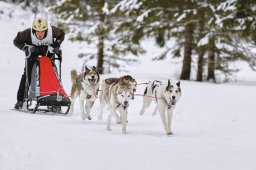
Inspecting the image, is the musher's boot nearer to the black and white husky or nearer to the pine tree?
the black and white husky

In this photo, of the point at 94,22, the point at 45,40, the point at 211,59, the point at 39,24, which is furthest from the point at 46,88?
the point at 94,22

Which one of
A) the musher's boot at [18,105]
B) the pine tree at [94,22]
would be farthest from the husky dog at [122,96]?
the pine tree at [94,22]

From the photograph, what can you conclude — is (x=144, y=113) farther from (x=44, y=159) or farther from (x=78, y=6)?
(x=78, y=6)

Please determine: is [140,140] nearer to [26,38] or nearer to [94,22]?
[26,38]

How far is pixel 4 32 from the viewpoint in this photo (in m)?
30.4

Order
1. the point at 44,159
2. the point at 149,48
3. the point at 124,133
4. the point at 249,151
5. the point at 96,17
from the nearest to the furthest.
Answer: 1. the point at 44,159
2. the point at 249,151
3. the point at 124,133
4. the point at 96,17
5. the point at 149,48

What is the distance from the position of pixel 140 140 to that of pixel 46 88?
2.86 metres

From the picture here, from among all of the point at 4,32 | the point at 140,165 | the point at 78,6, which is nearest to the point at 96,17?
the point at 78,6

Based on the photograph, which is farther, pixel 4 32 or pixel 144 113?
pixel 4 32

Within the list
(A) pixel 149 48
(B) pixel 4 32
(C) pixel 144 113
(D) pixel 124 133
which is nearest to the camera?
(D) pixel 124 133

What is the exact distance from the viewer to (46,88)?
839cm

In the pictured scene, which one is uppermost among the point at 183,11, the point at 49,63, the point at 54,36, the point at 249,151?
the point at 183,11

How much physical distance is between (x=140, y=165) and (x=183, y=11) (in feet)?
34.3

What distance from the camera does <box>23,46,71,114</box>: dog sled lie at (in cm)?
826
